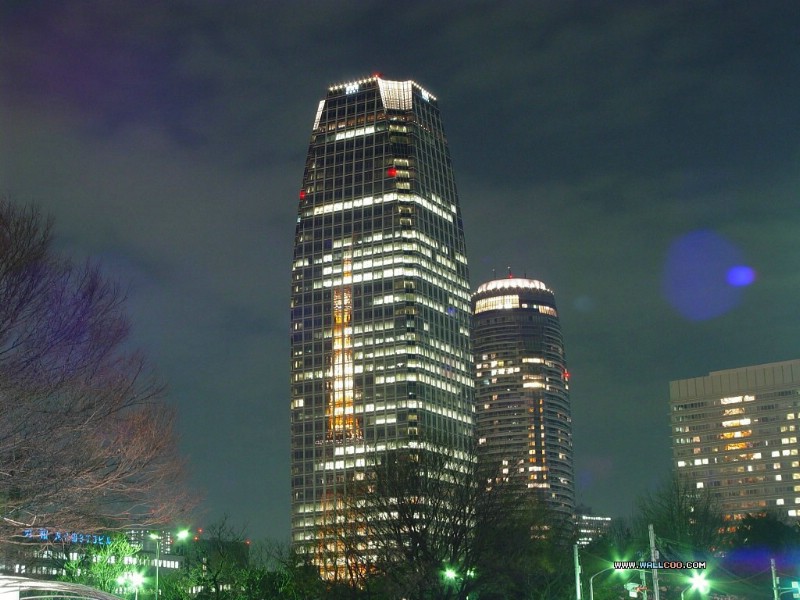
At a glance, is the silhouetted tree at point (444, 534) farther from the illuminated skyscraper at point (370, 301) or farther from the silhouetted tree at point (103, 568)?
the illuminated skyscraper at point (370, 301)

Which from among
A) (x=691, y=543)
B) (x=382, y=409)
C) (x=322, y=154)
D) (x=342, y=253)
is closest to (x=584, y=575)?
(x=691, y=543)

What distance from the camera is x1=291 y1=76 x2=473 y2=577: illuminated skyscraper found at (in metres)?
185

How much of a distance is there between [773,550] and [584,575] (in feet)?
70.1

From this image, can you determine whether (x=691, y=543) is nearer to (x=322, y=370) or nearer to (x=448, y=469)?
(x=448, y=469)

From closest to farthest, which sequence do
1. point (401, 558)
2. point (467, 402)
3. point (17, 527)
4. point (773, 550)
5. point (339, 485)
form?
point (17, 527) → point (401, 558) → point (773, 550) → point (339, 485) → point (467, 402)

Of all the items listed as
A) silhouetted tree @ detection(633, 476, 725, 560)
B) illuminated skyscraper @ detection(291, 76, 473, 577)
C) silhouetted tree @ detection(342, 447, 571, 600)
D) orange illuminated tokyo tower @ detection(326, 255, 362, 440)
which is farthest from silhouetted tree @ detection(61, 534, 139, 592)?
orange illuminated tokyo tower @ detection(326, 255, 362, 440)

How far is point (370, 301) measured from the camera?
7407 inches

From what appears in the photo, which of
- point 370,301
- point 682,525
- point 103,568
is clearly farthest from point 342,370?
point 103,568

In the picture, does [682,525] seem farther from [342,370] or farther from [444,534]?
[342,370]

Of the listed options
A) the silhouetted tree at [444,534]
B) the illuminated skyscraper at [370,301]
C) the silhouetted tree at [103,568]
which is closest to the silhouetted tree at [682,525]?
the silhouetted tree at [444,534]

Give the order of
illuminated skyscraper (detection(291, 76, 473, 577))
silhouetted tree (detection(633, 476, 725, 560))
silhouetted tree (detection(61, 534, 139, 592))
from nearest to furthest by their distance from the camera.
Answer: silhouetted tree (detection(61, 534, 139, 592))
silhouetted tree (detection(633, 476, 725, 560))
illuminated skyscraper (detection(291, 76, 473, 577))

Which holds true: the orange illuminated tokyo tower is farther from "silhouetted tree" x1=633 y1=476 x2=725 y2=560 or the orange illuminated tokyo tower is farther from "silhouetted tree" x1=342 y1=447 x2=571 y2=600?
"silhouetted tree" x1=342 y1=447 x2=571 y2=600

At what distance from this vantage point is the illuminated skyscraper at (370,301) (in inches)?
7269

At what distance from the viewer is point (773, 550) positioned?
106 meters
